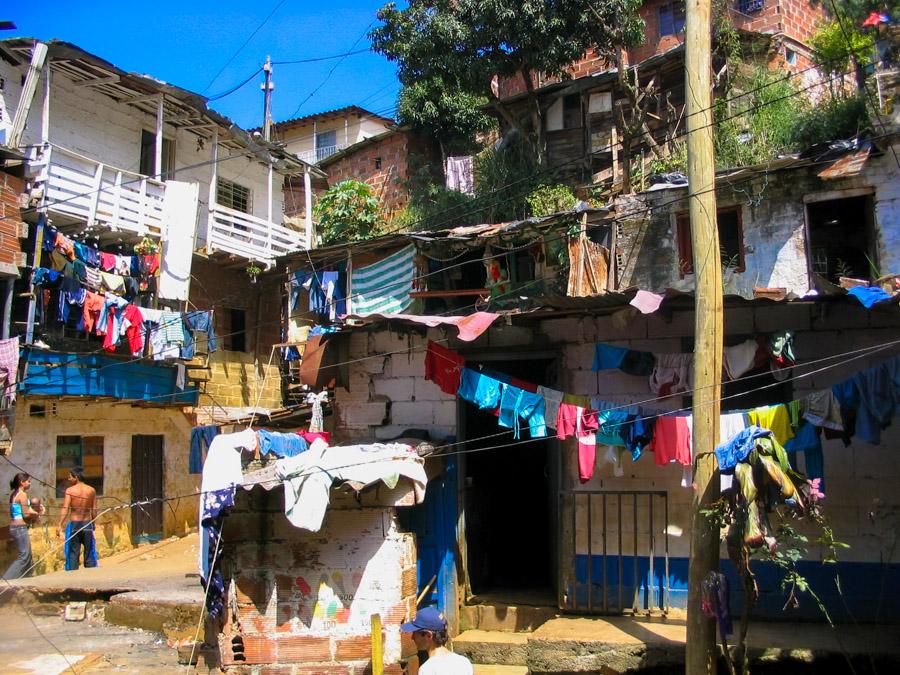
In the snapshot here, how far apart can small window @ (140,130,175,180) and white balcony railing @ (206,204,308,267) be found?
1.63 meters

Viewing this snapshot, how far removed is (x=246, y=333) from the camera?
2152 centimetres

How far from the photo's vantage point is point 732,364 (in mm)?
9133

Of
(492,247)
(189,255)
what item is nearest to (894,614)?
(492,247)

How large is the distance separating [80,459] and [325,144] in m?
16.3

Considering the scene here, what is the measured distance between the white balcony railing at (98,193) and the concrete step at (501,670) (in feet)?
39.5

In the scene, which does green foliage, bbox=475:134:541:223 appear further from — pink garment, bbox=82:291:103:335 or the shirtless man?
the shirtless man

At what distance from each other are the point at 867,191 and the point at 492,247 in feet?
21.6

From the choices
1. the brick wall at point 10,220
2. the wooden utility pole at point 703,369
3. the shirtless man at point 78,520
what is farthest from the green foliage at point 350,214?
the wooden utility pole at point 703,369

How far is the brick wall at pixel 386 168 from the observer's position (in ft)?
80.1

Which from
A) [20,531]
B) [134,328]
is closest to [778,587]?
[20,531]

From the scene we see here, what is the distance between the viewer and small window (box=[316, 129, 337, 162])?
29.4 metres

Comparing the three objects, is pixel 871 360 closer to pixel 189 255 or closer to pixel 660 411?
pixel 660 411

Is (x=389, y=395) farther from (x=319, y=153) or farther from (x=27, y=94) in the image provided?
(x=319, y=153)

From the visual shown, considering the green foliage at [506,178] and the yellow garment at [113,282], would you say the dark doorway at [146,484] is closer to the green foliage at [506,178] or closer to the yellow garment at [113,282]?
the yellow garment at [113,282]
